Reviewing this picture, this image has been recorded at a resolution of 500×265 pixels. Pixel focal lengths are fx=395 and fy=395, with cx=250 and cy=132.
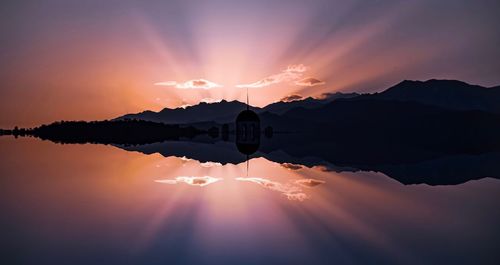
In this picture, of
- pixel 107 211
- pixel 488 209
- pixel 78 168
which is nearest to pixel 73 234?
pixel 107 211

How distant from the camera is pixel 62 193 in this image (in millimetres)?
22203

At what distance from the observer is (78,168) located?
34.8 meters

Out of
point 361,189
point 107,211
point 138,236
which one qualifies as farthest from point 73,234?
point 361,189

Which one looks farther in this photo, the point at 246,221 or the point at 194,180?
the point at 194,180

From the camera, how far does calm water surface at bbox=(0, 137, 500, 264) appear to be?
1146 cm

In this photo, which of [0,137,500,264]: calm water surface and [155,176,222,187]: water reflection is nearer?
[0,137,500,264]: calm water surface

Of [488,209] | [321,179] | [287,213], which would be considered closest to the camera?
[287,213]

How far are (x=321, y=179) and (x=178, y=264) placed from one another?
1866cm

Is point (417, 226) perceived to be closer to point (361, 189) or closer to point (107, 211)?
point (361, 189)

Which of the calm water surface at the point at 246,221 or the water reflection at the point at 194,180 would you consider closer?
the calm water surface at the point at 246,221

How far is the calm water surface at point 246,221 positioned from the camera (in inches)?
451

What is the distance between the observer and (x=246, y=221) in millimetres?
15625

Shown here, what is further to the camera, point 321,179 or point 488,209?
point 321,179

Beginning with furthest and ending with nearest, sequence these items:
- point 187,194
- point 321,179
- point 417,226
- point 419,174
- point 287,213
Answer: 1. point 419,174
2. point 321,179
3. point 187,194
4. point 287,213
5. point 417,226
